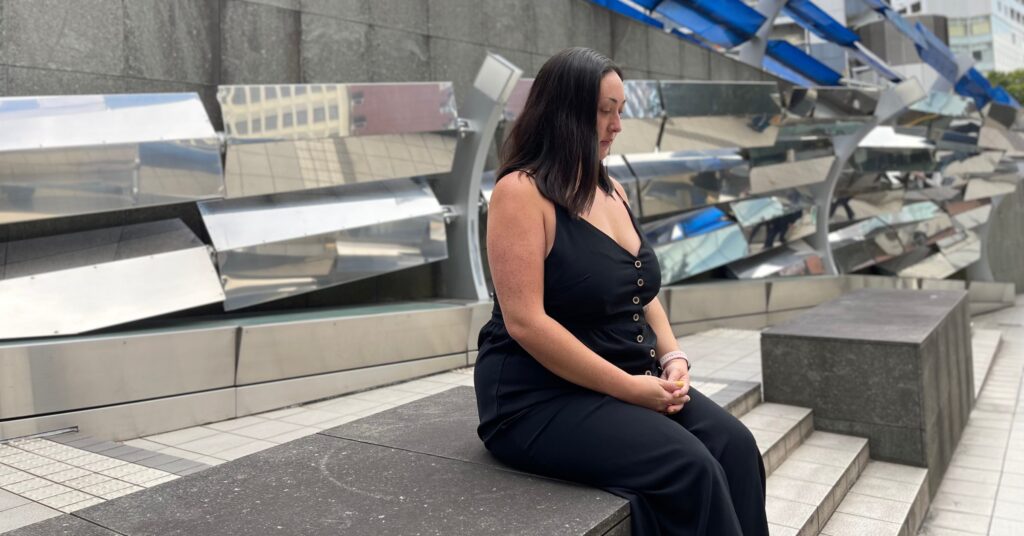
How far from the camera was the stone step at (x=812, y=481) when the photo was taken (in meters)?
3.65

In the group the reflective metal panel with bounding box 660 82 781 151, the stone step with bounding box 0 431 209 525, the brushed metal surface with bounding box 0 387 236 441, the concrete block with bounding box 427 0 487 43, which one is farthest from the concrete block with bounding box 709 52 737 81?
the stone step with bounding box 0 431 209 525

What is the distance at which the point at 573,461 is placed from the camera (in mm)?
1770

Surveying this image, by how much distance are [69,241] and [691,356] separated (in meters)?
5.67

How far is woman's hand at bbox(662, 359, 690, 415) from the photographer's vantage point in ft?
6.23

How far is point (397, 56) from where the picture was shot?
24.3 ft

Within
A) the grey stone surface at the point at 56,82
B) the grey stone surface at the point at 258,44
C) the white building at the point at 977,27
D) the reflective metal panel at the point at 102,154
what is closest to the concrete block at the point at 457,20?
the grey stone surface at the point at 258,44

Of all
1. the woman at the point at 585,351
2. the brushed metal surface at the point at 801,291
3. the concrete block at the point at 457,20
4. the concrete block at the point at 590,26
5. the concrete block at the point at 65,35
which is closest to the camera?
the woman at the point at 585,351

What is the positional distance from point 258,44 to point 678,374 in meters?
5.59

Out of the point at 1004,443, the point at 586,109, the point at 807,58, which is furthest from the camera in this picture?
the point at 807,58

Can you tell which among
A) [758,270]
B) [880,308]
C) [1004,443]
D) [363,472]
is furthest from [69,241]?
[758,270]

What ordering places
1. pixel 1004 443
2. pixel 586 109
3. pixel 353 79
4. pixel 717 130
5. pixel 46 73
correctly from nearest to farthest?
pixel 586 109 < pixel 46 73 < pixel 1004 443 < pixel 353 79 < pixel 717 130

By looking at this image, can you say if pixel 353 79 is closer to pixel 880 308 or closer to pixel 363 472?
pixel 880 308

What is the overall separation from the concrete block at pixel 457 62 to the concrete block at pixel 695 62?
13.8 ft

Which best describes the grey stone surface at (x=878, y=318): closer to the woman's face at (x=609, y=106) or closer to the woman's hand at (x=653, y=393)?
the woman's hand at (x=653, y=393)
